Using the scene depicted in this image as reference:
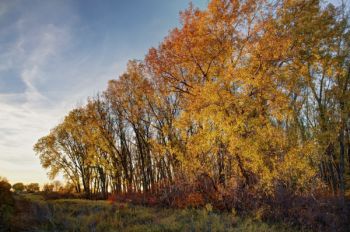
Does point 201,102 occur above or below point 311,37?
below

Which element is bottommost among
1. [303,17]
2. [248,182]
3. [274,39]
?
[248,182]

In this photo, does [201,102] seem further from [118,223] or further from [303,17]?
[303,17]

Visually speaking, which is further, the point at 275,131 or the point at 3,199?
the point at 3,199

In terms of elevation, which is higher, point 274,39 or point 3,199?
point 274,39

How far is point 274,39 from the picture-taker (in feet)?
39.1

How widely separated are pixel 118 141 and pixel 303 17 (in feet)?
73.7

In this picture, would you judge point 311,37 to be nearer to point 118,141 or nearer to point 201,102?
point 201,102


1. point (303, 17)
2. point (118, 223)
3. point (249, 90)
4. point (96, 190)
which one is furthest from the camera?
point (96, 190)

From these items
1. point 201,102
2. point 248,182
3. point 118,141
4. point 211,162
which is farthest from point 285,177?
point 118,141

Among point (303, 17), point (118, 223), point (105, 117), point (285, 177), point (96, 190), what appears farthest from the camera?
point (96, 190)

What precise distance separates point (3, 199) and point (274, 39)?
15.5 m

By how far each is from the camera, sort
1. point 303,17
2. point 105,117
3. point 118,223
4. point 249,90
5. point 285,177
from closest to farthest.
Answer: point 118,223, point 285,177, point 249,90, point 303,17, point 105,117

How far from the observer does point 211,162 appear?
11.6 metres

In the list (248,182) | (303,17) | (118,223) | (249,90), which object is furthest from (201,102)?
(303,17)
